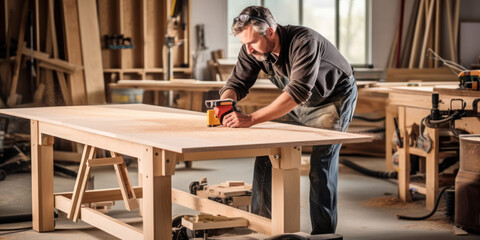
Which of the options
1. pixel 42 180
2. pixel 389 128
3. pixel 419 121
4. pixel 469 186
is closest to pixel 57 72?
pixel 42 180

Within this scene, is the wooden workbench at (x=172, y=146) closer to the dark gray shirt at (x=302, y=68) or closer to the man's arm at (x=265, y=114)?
the man's arm at (x=265, y=114)

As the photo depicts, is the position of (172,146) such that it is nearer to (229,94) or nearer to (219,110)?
(219,110)

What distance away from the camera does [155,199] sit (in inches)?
118

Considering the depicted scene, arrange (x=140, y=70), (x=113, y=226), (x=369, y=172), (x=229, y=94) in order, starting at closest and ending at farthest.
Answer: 1. (x=113, y=226)
2. (x=229, y=94)
3. (x=369, y=172)
4. (x=140, y=70)

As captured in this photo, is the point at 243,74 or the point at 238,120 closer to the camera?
the point at 238,120

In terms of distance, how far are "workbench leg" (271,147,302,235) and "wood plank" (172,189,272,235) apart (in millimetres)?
183

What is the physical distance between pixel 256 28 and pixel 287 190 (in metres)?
0.83

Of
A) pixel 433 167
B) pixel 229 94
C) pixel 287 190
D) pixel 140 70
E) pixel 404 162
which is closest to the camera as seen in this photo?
pixel 287 190

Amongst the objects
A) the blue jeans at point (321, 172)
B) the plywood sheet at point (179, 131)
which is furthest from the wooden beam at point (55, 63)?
the blue jeans at point (321, 172)

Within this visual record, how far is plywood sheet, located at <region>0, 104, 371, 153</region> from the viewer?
286 cm

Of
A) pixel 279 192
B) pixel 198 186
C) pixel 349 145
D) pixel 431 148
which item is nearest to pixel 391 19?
pixel 349 145

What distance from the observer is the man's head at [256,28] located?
346 centimetres

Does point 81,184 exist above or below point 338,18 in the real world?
below

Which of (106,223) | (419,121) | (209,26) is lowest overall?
(106,223)
